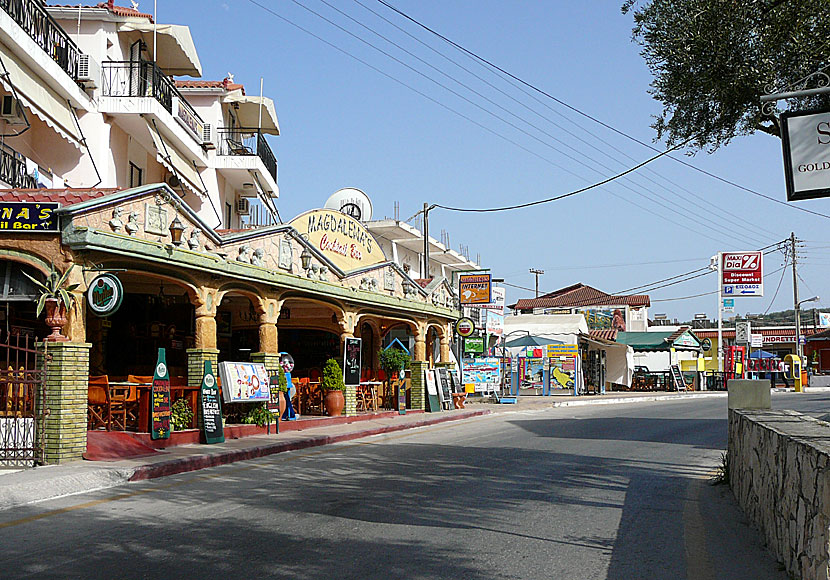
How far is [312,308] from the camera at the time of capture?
26531 millimetres

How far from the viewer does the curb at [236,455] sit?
12.8m

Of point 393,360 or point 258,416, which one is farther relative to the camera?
point 393,360

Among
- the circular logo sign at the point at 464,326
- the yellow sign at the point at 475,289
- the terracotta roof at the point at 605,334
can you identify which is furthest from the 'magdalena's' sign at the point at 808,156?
the terracotta roof at the point at 605,334

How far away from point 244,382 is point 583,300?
200ft

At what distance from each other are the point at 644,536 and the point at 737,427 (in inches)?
112

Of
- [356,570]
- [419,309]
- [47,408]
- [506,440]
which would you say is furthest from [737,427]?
[419,309]

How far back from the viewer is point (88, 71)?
21.2m

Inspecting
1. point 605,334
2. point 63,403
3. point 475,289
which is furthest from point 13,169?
point 605,334

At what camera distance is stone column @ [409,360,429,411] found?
27.7 m

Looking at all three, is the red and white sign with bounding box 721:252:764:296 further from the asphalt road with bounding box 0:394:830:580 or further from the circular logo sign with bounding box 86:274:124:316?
the circular logo sign with bounding box 86:274:124:316

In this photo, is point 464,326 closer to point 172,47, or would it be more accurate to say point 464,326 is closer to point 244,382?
point 172,47

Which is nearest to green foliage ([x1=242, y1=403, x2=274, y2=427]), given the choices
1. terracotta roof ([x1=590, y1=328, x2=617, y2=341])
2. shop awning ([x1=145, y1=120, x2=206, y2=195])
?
shop awning ([x1=145, y1=120, x2=206, y2=195])

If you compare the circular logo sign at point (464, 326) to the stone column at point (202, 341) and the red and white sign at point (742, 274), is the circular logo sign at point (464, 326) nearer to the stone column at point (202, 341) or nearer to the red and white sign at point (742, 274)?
the stone column at point (202, 341)

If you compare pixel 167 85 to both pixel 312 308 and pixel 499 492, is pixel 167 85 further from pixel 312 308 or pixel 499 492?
pixel 499 492
